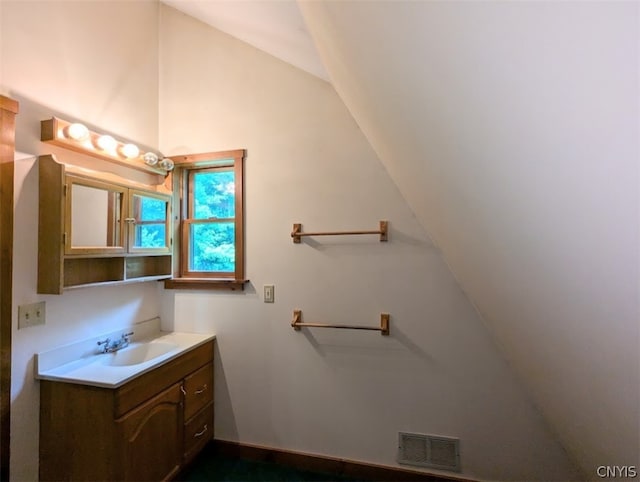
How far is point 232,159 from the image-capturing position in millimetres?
2311

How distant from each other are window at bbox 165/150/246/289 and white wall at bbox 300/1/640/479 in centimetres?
147

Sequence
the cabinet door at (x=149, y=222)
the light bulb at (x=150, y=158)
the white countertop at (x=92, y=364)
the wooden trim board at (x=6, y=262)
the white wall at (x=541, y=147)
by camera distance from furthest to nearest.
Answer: the light bulb at (x=150, y=158) < the cabinet door at (x=149, y=222) < the white countertop at (x=92, y=364) < the wooden trim board at (x=6, y=262) < the white wall at (x=541, y=147)

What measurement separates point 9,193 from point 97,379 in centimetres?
96

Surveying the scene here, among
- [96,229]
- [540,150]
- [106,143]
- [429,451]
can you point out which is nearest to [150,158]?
[106,143]

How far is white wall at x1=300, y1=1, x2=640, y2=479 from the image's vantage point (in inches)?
14.8

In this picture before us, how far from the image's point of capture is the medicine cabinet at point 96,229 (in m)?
1.60

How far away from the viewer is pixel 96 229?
182 cm

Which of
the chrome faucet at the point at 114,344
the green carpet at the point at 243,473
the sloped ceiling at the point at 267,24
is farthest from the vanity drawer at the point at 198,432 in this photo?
the sloped ceiling at the point at 267,24

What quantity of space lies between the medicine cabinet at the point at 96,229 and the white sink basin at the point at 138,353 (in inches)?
17.6

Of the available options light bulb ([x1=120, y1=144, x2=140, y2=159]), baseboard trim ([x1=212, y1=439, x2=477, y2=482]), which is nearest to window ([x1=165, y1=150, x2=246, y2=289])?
light bulb ([x1=120, y1=144, x2=140, y2=159])

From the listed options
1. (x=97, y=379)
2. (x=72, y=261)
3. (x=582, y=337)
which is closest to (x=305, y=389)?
(x=97, y=379)

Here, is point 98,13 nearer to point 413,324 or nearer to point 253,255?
point 253,255

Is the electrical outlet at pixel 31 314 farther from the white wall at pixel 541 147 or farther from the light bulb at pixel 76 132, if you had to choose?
the white wall at pixel 541 147

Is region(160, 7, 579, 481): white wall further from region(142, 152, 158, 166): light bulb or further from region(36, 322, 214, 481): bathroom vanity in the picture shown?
region(36, 322, 214, 481): bathroom vanity
